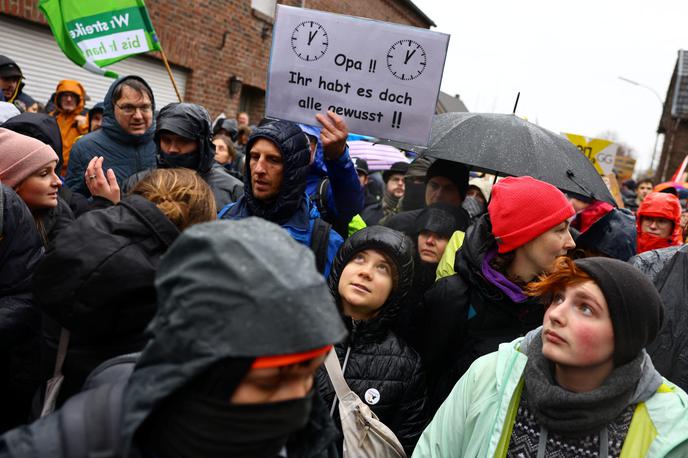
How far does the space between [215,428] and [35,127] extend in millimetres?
2679

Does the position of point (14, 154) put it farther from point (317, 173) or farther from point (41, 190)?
point (317, 173)

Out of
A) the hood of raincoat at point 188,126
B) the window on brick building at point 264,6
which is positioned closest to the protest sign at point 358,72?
the hood of raincoat at point 188,126

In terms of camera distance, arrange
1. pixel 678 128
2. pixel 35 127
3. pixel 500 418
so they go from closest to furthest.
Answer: pixel 500 418
pixel 35 127
pixel 678 128

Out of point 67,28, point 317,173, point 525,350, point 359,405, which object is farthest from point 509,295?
point 67,28

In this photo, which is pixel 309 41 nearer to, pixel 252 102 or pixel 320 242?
pixel 320 242

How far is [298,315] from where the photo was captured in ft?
3.38

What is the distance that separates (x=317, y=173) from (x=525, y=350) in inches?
75.2

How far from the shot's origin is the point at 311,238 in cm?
274

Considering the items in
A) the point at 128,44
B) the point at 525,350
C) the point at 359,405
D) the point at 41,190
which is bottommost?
the point at 359,405

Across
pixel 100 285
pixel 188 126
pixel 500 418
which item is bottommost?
pixel 500 418

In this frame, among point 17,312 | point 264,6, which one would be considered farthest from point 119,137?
point 264,6

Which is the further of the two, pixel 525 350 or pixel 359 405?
pixel 359 405

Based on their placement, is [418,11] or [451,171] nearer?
[451,171]

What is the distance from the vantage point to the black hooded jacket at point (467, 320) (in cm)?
248
